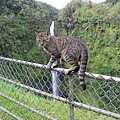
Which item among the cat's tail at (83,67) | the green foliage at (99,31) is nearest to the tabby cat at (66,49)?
the cat's tail at (83,67)

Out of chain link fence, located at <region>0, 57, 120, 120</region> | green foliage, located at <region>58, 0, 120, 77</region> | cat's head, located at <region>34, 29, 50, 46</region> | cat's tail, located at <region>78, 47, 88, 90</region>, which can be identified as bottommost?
green foliage, located at <region>58, 0, 120, 77</region>

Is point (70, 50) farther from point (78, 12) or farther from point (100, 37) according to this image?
point (78, 12)

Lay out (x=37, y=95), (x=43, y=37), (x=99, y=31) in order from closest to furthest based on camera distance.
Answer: (x=43, y=37) → (x=37, y=95) → (x=99, y=31)

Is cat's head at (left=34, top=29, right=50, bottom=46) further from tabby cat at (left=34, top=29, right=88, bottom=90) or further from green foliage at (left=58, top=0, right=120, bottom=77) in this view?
green foliage at (left=58, top=0, right=120, bottom=77)

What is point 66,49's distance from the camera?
1486 millimetres

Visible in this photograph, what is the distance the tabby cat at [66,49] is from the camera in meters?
1.35

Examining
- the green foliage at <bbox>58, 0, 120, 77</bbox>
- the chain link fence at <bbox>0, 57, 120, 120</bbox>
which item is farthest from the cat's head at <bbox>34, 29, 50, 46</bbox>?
the green foliage at <bbox>58, 0, 120, 77</bbox>

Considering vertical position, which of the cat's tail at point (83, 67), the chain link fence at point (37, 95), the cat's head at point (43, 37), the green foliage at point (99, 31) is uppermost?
the cat's head at point (43, 37)

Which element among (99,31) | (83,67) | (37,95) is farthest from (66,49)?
(99,31)

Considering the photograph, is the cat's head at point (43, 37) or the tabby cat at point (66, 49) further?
the cat's head at point (43, 37)

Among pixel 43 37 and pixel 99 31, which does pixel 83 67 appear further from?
pixel 99 31

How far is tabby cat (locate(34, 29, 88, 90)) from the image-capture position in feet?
4.42

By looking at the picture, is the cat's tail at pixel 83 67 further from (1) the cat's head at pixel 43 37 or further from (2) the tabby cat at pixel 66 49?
(1) the cat's head at pixel 43 37

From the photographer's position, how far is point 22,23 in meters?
17.0
